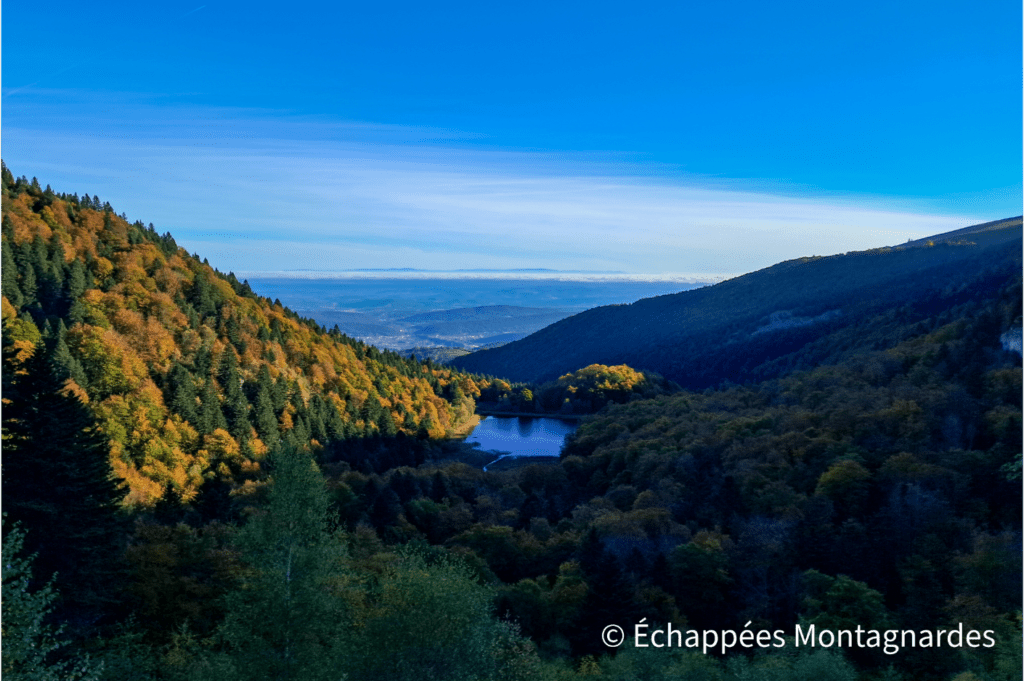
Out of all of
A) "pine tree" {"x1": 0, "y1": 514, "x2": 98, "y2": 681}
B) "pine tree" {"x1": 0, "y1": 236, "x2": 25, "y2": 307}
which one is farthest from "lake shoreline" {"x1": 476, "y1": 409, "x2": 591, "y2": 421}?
"pine tree" {"x1": 0, "y1": 514, "x2": 98, "y2": 681}

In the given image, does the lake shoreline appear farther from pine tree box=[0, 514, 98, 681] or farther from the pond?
pine tree box=[0, 514, 98, 681]

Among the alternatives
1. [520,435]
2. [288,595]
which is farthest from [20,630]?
[520,435]

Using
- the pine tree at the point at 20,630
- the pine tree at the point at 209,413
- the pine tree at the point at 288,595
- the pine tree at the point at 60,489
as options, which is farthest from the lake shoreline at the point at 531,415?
the pine tree at the point at 20,630

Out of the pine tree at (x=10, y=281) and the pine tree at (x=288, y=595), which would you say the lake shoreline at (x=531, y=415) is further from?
the pine tree at (x=288, y=595)

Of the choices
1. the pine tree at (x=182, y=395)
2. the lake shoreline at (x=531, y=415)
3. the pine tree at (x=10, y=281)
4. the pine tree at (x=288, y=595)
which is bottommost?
the lake shoreline at (x=531, y=415)

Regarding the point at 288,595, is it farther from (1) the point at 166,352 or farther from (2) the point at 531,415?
(2) the point at 531,415

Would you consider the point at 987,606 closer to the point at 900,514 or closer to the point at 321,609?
the point at 900,514
